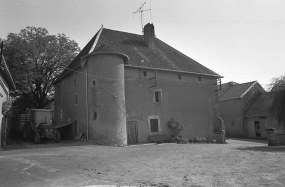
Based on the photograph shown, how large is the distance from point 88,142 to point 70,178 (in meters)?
11.2

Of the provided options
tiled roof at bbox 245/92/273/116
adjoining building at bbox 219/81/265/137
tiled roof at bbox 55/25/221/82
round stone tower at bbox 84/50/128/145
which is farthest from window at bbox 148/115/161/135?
tiled roof at bbox 245/92/273/116

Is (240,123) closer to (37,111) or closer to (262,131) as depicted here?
(262,131)

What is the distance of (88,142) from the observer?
18219mm

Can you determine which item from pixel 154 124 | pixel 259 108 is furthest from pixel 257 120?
pixel 154 124

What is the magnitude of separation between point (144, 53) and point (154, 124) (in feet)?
23.8

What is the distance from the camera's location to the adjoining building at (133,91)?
19.3 metres

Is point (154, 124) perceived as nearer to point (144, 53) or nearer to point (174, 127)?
point (174, 127)

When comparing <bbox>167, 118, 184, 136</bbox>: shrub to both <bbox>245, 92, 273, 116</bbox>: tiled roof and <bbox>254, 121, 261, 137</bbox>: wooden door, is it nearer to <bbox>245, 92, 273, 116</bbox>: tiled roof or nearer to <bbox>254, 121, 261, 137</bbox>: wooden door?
<bbox>245, 92, 273, 116</bbox>: tiled roof

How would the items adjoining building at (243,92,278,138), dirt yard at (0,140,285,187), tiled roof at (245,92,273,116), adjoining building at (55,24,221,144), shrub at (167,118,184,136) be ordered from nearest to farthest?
1. dirt yard at (0,140,285,187)
2. adjoining building at (55,24,221,144)
3. shrub at (167,118,184,136)
4. adjoining building at (243,92,278,138)
5. tiled roof at (245,92,273,116)

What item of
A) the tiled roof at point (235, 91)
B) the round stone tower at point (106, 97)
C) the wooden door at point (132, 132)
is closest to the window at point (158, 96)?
the wooden door at point (132, 132)

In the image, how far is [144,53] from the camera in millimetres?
24438

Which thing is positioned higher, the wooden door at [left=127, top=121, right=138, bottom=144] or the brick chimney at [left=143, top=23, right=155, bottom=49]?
the brick chimney at [left=143, top=23, right=155, bottom=49]

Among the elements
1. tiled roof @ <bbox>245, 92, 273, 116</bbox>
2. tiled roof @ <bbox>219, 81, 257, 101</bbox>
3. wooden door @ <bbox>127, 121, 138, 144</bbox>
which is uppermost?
tiled roof @ <bbox>219, 81, 257, 101</bbox>

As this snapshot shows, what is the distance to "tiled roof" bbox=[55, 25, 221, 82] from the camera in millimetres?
22750
